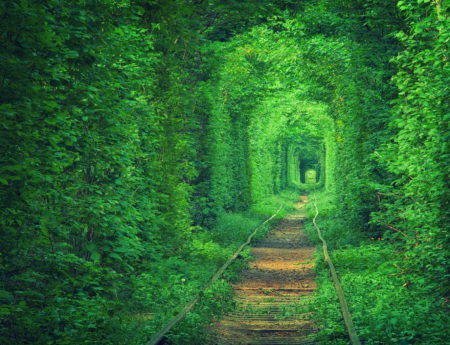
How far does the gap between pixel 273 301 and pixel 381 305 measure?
84.7 inches

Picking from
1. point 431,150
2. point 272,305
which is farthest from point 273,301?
point 431,150

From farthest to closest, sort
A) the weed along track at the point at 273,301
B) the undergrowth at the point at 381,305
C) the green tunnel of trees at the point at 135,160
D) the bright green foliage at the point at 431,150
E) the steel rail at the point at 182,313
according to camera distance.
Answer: the bright green foliage at the point at 431,150 < the weed along track at the point at 273,301 < the undergrowth at the point at 381,305 < the steel rail at the point at 182,313 < the green tunnel of trees at the point at 135,160

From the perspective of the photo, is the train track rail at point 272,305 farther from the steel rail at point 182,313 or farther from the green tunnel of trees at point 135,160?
the green tunnel of trees at point 135,160

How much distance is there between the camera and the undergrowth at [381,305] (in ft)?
19.8

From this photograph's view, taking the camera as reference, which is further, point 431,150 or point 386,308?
point 431,150

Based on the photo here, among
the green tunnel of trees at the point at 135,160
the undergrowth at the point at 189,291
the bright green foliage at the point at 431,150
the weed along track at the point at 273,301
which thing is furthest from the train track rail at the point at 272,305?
the bright green foliage at the point at 431,150

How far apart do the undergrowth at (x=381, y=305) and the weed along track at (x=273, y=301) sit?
324 millimetres

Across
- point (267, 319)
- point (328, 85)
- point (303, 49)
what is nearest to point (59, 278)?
point (267, 319)

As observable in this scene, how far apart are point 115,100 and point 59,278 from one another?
270 centimetres

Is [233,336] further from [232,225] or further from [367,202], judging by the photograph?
[232,225]

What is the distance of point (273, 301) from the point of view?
8938 mm

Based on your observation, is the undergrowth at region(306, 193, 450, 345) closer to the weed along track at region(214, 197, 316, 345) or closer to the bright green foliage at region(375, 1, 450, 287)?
the weed along track at region(214, 197, 316, 345)

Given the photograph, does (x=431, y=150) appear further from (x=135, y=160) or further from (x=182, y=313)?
(x=135, y=160)

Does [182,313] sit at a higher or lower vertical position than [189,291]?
higher
